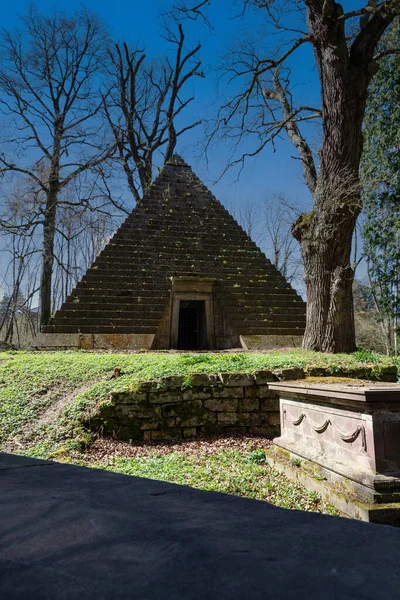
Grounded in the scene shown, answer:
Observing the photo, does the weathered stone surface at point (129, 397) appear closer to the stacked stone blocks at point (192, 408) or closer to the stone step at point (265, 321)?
the stacked stone blocks at point (192, 408)

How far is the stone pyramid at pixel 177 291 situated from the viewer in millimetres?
12344

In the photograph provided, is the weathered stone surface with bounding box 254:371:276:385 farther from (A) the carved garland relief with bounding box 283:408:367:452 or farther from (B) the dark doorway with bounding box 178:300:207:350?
(B) the dark doorway with bounding box 178:300:207:350

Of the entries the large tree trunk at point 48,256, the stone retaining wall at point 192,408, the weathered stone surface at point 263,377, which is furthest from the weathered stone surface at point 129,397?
the large tree trunk at point 48,256

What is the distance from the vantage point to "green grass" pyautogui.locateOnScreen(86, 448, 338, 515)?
3945 millimetres

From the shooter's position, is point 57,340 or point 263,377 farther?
point 57,340

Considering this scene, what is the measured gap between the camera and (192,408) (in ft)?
20.5

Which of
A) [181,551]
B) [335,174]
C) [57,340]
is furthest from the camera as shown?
[57,340]

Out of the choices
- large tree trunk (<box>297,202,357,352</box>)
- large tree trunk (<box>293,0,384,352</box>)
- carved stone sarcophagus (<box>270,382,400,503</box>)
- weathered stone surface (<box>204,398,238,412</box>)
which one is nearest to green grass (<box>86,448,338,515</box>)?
carved stone sarcophagus (<box>270,382,400,503</box>)

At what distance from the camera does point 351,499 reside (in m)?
3.46

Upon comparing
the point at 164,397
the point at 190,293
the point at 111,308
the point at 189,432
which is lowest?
the point at 189,432

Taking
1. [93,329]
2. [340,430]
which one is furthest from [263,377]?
[93,329]

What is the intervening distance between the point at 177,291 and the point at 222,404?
7290mm

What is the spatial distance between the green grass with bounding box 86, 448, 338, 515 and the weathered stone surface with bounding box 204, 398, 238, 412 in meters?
0.83

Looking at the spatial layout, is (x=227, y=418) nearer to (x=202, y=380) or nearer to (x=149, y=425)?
(x=202, y=380)
